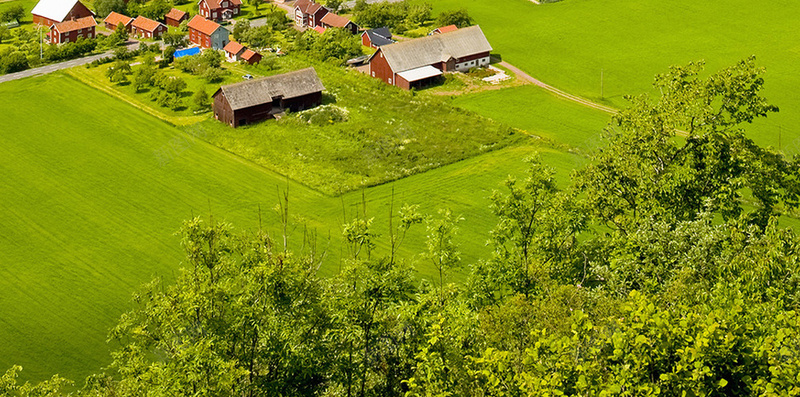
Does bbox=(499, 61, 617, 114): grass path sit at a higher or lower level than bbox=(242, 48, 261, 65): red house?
higher

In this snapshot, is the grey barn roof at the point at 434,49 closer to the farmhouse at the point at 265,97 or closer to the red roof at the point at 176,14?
the farmhouse at the point at 265,97

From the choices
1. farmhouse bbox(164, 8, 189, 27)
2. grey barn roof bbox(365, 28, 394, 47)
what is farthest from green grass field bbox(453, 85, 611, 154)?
farmhouse bbox(164, 8, 189, 27)

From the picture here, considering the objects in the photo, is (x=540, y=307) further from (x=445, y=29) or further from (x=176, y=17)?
(x=176, y=17)

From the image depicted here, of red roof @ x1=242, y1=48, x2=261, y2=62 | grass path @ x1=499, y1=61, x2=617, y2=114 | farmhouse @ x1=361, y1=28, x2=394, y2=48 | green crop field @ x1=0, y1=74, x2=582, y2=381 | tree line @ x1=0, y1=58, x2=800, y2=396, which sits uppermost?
tree line @ x1=0, y1=58, x2=800, y2=396

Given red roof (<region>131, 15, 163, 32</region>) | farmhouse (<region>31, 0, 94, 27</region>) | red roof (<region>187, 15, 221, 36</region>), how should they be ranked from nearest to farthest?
red roof (<region>187, 15, 221, 36</region>) < red roof (<region>131, 15, 163, 32</region>) < farmhouse (<region>31, 0, 94, 27</region>)

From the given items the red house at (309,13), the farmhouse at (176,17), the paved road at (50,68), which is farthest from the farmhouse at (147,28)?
the red house at (309,13)

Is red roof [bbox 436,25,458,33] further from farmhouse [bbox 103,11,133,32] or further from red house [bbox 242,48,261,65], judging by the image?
farmhouse [bbox 103,11,133,32]

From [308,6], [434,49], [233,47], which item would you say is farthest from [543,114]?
[308,6]
